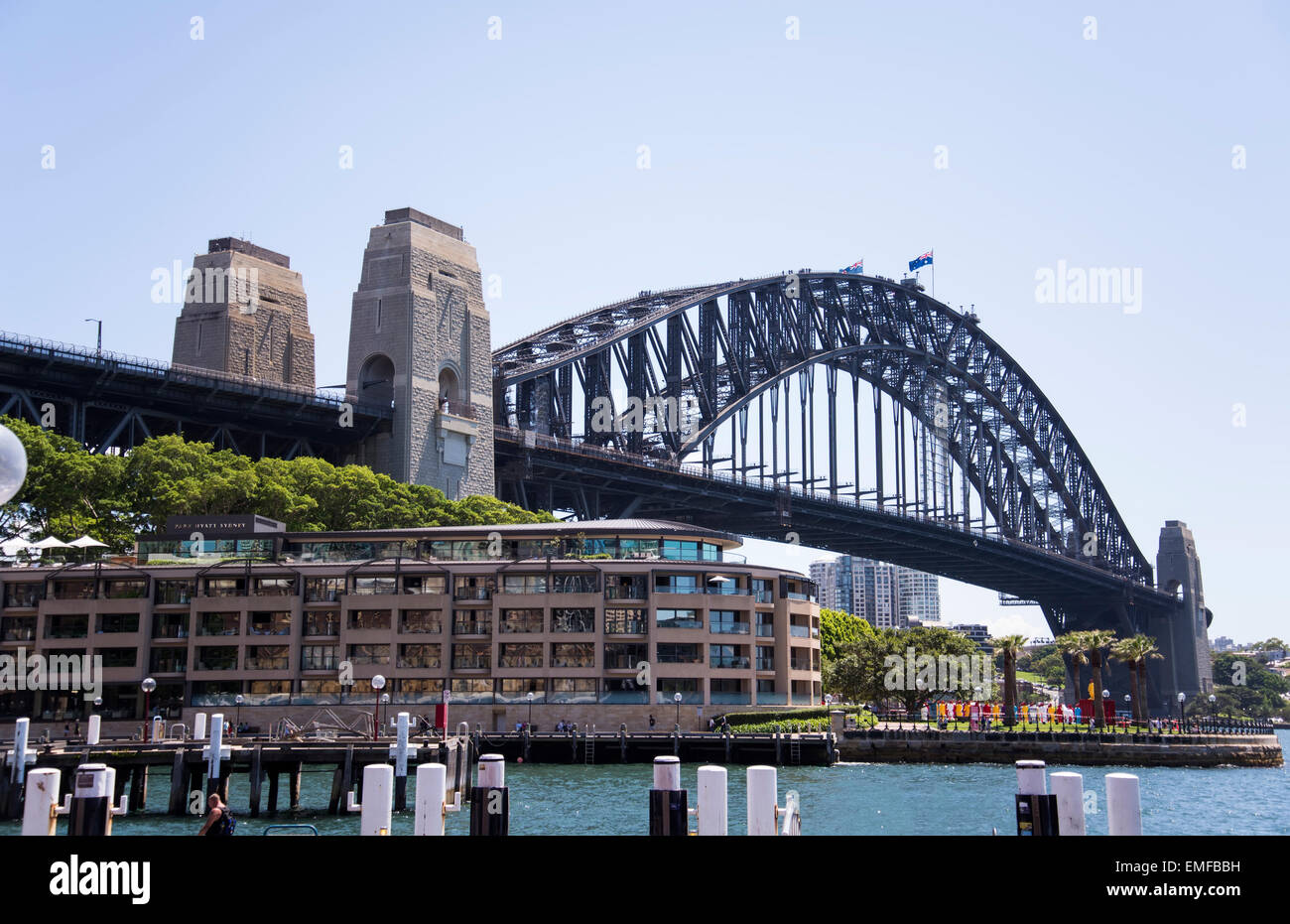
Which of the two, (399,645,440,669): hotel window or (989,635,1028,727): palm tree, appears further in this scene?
(989,635,1028,727): palm tree

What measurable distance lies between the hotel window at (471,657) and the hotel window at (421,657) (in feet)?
4.28

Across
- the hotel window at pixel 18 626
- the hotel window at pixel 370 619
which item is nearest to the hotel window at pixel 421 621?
the hotel window at pixel 370 619

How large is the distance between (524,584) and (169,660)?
25.5 meters

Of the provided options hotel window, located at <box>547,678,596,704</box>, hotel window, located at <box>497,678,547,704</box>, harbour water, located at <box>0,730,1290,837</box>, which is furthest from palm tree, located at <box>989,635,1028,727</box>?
hotel window, located at <box>497,678,547,704</box>

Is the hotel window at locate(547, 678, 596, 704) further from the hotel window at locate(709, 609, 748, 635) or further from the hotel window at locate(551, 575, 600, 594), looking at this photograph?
the hotel window at locate(709, 609, 748, 635)

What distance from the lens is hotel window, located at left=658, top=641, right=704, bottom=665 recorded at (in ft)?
319

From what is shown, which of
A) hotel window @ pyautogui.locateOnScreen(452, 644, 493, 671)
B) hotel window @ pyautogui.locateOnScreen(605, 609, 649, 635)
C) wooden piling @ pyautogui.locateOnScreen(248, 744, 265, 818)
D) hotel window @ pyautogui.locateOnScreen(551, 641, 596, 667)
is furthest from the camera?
hotel window @ pyautogui.locateOnScreen(452, 644, 493, 671)

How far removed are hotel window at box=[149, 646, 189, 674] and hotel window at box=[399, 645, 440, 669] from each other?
50.5 ft

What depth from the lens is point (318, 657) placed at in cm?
9850

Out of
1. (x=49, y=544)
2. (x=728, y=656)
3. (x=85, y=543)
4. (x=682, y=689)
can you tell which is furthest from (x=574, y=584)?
(x=49, y=544)

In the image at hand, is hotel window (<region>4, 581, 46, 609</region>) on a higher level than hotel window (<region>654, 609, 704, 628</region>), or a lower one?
higher

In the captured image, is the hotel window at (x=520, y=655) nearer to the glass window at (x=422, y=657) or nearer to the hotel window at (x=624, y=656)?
the glass window at (x=422, y=657)
